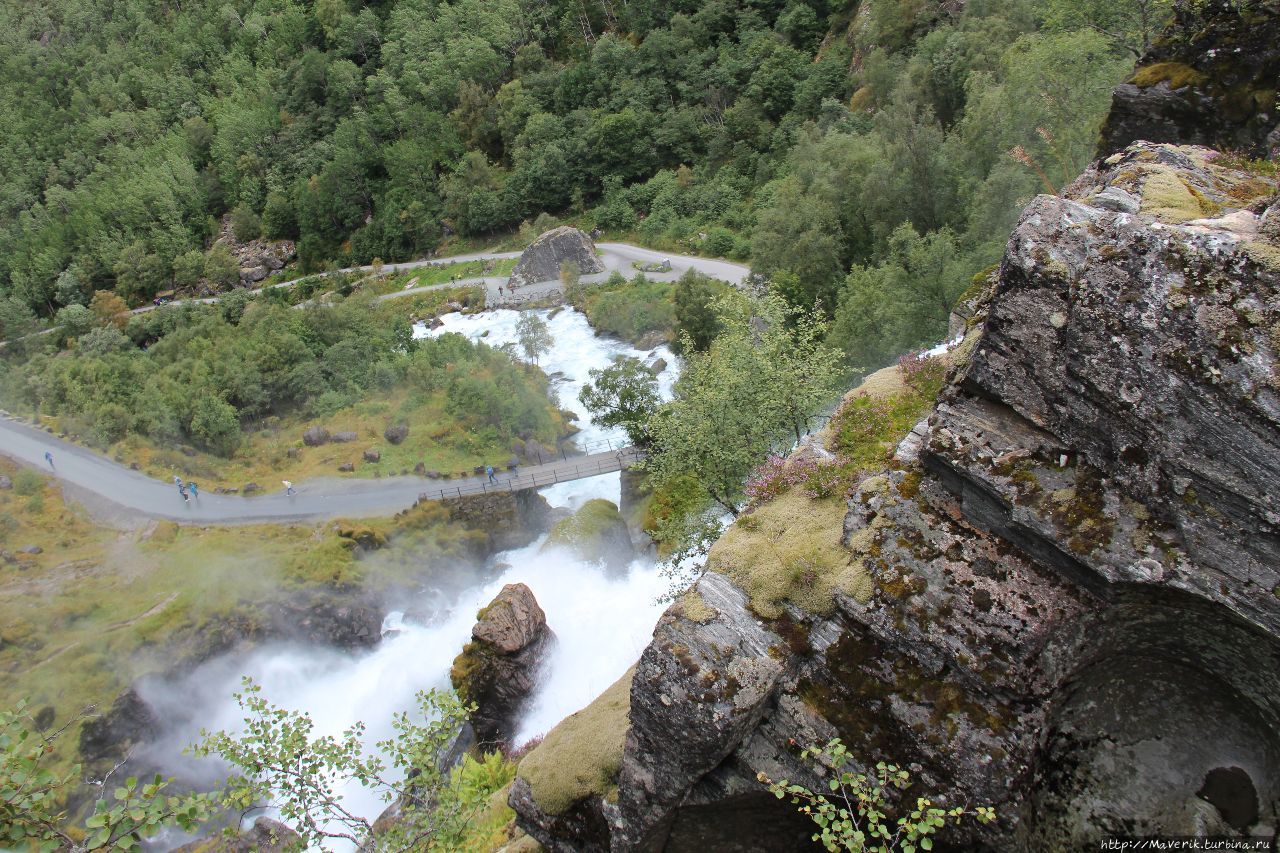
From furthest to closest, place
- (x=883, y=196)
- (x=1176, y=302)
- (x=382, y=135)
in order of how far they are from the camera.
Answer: (x=382, y=135) → (x=883, y=196) → (x=1176, y=302)

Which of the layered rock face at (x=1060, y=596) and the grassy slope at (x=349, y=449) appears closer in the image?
the layered rock face at (x=1060, y=596)

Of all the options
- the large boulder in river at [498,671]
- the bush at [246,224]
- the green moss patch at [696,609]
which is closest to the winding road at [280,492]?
the large boulder in river at [498,671]

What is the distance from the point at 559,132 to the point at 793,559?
252ft

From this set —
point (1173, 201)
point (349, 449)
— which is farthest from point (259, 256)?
point (1173, 201)

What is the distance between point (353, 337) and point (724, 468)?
45563 mm

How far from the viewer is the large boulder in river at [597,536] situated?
3142 cm

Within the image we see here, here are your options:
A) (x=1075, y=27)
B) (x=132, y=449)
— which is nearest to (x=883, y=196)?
(x=1075, y=27)

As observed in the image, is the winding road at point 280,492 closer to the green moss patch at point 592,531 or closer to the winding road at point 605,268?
the green moss patch at point 592,531

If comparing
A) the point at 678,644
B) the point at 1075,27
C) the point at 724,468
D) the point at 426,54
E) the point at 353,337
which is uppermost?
the point at 1075,27

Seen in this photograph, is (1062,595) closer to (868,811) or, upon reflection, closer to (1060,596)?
(1060,596)

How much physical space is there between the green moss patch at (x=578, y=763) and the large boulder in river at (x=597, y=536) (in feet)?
49.5

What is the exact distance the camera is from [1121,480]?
985 centimetres

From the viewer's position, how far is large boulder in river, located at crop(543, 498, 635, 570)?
31422 mm

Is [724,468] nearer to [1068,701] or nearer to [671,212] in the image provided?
[1068,701]
